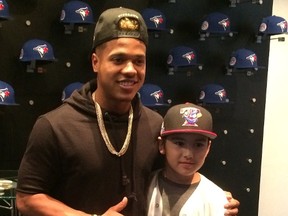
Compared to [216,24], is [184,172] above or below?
below

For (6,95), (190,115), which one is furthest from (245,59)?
(190,115)

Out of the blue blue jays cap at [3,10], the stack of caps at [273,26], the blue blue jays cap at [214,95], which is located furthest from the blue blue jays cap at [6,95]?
the stack of caps at [273,26]

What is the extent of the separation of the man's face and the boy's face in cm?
24

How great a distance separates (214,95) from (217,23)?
0.50 m

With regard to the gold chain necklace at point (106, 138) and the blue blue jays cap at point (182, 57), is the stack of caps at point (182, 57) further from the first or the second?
the gold chain necklace at point (106, 138)

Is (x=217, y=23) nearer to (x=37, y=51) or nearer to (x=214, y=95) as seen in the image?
(x=214, y=95)

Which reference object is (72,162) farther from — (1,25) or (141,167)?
(1,25)

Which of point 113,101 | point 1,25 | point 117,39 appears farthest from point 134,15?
point 1,25

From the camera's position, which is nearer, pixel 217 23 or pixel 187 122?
pixel 187 122

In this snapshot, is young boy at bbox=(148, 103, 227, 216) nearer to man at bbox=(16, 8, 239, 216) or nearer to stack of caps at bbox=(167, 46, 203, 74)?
man at bbox=(16, 8, 239, 216)

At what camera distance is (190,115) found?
1444 mm

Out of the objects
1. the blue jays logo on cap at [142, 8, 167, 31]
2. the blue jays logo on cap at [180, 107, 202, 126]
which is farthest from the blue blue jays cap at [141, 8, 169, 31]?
the blue jays logo on cap at [180, 107, 202, 126]

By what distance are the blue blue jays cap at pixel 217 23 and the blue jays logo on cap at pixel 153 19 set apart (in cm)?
37

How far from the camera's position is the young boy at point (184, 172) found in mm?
1406
